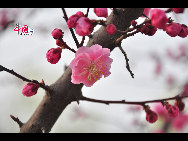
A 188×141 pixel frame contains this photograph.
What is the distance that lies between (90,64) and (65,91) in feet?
0.63

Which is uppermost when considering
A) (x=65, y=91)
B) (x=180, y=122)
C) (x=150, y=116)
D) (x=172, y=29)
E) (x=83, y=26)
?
Answer: (x=83, y=26)

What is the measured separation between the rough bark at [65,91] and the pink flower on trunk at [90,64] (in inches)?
2.1

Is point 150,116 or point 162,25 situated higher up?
point 162,25

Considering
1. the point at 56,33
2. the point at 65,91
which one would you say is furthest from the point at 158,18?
the point at 65,91

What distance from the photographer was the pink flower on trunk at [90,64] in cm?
106

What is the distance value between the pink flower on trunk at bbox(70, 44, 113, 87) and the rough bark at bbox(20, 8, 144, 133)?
52 mm

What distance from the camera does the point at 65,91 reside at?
1151 mm

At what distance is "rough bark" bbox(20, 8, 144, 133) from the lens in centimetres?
110

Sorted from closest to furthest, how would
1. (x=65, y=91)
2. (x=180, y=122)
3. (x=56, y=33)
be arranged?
1. (x=56, y=33)
2. (x=65, y=91)
3. (x=180, y=122)

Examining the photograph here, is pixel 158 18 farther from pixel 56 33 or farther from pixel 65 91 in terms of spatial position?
pixel 65 91

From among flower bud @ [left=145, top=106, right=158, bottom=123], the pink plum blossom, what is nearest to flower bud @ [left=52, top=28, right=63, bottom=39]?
flower bud @ [left=145, top=106, right=158, bottom=123]

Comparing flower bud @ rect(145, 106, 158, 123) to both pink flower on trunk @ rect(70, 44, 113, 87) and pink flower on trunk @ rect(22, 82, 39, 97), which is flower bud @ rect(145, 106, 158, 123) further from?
pink flower on trunk @ rect(22, 82, 39, 97)
